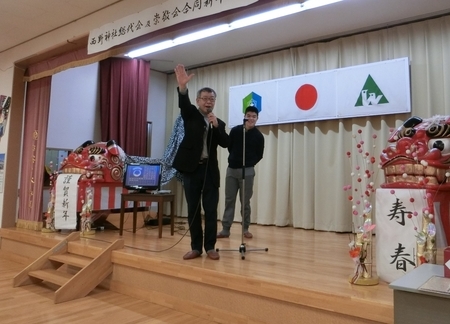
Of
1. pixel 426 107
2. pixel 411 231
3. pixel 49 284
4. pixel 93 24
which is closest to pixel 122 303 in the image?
pixel 49 284

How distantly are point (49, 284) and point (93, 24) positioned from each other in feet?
8.11

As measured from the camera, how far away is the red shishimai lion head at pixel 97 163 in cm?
425


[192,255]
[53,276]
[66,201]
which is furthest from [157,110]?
[192,255]

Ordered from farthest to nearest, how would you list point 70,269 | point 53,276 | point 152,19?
point 70,269, point 53,276, point 152,19

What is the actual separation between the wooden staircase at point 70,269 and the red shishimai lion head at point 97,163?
804 mm

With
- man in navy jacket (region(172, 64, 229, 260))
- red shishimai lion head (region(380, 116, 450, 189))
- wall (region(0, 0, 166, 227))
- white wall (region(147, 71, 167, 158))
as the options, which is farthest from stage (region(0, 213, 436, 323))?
white wall (region(147, 71, 167, 158))

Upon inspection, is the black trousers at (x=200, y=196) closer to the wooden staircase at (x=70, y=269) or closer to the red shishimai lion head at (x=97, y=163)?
the wooden staircase at (x=70, y=269)

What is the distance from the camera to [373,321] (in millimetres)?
1769

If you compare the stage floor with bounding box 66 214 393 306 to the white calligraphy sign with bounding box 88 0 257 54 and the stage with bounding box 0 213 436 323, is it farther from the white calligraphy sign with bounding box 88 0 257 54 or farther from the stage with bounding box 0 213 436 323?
the white calligraphy sign with bounding box 88 0 257 54

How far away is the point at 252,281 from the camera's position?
2189 mm

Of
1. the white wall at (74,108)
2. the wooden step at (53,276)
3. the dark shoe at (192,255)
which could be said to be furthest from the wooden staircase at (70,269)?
the white wall at (74,108)

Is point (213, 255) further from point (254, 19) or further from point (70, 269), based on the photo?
point (254, 19)

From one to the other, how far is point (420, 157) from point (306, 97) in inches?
111

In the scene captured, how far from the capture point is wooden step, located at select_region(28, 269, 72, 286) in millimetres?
3012
